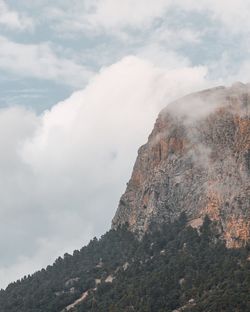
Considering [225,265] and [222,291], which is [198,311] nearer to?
[222,291]

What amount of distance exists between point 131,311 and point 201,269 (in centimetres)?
2399

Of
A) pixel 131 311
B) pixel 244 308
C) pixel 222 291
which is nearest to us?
pixel 244 308

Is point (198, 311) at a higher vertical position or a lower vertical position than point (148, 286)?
lower

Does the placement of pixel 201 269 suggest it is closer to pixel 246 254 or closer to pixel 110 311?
pixel 246 254

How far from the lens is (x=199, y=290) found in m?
185

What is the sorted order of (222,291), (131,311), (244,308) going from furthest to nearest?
(131,311) → (222,291) → (244,308)

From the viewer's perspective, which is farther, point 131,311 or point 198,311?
point 131,311

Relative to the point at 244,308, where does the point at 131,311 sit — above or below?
above

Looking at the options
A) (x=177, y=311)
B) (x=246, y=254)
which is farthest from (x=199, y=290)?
(x=246, y=254)

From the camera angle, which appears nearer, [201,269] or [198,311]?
[198,311]

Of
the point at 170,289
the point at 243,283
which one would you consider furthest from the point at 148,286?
the point at 243,283

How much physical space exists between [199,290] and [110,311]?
87.1ft

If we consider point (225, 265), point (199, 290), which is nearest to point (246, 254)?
point (225, 265)

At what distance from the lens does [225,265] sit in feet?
634
